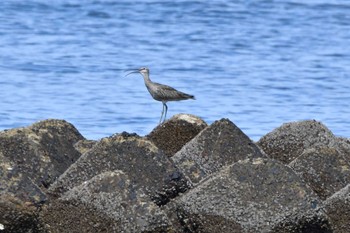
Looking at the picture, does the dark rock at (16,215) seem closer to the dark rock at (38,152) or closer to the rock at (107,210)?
the rock at (107,210)

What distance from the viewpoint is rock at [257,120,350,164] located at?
36.9 feet

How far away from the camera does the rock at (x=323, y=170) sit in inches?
398

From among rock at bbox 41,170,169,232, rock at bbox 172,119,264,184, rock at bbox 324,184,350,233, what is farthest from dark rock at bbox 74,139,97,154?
rock at bbox 324,184,350,233

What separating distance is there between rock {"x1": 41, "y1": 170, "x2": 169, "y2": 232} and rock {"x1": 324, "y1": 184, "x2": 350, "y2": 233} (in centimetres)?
132

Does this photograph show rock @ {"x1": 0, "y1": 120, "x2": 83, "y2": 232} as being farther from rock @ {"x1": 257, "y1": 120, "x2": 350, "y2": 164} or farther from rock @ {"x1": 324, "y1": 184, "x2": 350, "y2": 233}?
rock @ {"x1": 324, "y1": 184, "x2": 350, "y2": 233}

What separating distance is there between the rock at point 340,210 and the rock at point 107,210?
1323 mm

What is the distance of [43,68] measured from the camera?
25.6 meters

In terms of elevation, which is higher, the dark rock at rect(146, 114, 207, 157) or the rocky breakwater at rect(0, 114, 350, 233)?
the rocky breakwater at rect(0, 114, 350, 233)

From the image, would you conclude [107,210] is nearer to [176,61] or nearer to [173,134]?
[173,134]

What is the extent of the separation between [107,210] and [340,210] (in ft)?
5.63

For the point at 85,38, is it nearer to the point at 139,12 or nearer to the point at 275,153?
the point at 139,12

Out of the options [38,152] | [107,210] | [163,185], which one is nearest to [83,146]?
[38,152]

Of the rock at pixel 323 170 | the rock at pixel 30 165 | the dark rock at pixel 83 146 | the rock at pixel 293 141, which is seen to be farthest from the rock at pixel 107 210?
the rock at pixel 293 141

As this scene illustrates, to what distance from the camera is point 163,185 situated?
9281 mm
